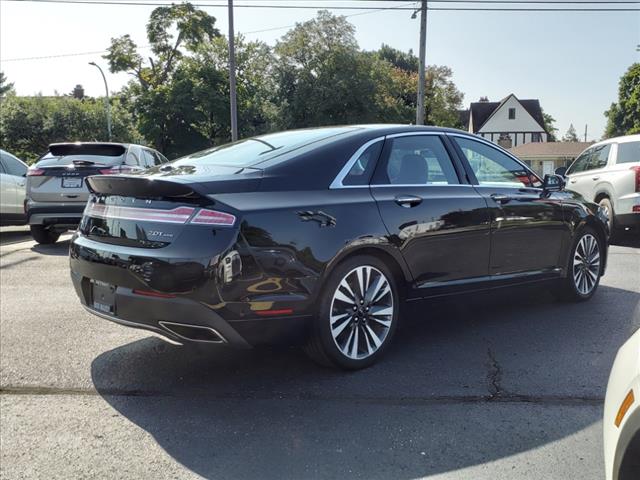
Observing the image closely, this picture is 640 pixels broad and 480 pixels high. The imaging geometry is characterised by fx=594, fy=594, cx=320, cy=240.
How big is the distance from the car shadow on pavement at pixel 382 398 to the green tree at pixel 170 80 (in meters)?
38.5

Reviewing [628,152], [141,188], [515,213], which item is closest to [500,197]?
[515,213]

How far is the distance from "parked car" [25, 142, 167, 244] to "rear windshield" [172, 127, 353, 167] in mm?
4973

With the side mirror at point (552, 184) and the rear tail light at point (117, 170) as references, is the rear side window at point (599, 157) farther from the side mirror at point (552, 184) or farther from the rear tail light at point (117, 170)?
the rear tail light at point (117, 170)

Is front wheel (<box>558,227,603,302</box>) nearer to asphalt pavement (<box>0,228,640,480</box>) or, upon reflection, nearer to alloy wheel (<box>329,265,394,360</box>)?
asphalt pavement (<box>0,228,640,480</box>)

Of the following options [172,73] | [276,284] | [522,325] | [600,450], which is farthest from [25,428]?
[172,73]

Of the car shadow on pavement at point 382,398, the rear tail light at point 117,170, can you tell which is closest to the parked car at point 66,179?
the rear tail light at point 117,170

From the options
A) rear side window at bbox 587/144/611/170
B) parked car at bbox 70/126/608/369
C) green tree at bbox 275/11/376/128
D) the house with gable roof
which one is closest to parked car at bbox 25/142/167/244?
parked car at bbox 70/126/608/369

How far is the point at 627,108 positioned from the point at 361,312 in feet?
180

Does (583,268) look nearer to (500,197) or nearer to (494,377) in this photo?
(500,197)

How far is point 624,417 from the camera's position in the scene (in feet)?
5.77

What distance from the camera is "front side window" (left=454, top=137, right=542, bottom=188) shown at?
4.81 meters

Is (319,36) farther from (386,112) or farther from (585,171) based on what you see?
(585,171)

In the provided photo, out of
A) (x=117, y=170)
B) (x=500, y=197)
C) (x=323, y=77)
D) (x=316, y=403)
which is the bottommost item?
(x=316, y=403)

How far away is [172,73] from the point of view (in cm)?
4481
